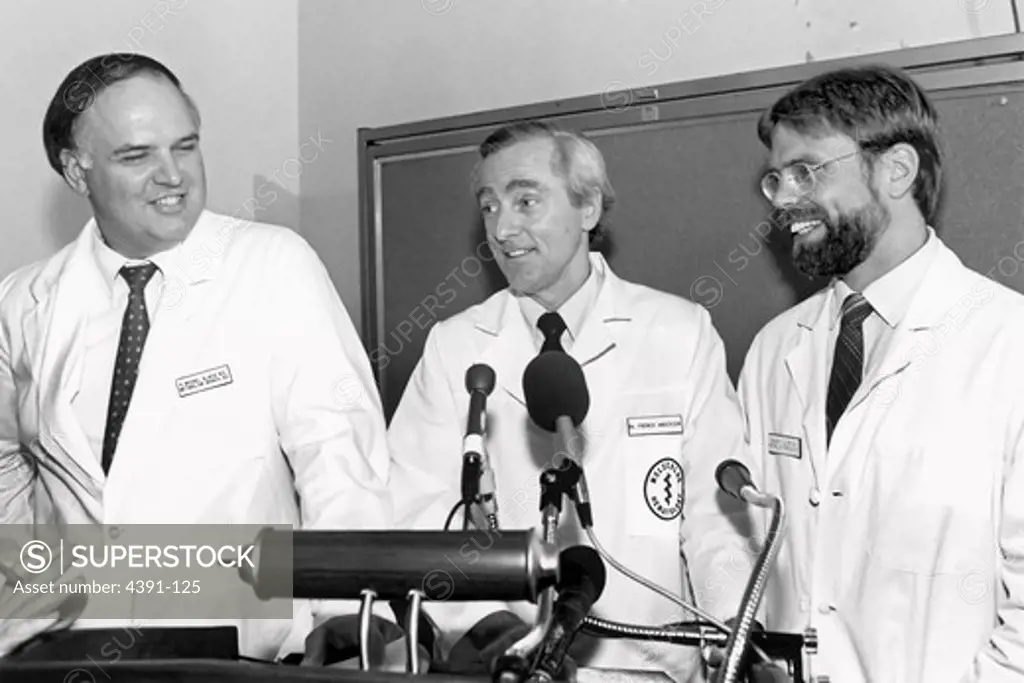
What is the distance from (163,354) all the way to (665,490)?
866mm

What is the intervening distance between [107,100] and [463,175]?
0.86 m

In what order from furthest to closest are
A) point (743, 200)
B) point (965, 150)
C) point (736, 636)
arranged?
point (743, 200)
point (965, 150)
point (736, 636)

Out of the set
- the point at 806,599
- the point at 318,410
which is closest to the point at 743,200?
the point at 806,599

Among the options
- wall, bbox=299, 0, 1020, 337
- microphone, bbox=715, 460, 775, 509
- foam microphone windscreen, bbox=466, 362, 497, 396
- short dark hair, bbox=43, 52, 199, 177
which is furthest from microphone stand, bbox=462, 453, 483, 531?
wall, bbox=299, 0, 1020, 337

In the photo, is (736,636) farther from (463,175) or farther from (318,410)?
(463,175)

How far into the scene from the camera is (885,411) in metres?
1.54

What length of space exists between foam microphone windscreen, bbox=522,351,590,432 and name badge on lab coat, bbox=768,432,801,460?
25.7 inches

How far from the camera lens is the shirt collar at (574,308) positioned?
74.8 inches

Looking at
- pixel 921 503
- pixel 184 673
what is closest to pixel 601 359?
pixel 921 503

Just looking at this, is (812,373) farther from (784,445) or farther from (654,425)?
(654,425)

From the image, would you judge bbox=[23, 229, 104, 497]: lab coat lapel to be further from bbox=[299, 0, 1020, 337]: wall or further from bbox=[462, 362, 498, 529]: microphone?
bbox=[299, 0, 1020, 337]: wall

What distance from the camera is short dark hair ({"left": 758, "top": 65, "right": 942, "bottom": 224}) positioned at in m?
1.66

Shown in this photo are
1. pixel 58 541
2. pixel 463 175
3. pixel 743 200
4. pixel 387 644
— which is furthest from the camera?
pixel 463 175

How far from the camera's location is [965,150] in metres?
1.84
